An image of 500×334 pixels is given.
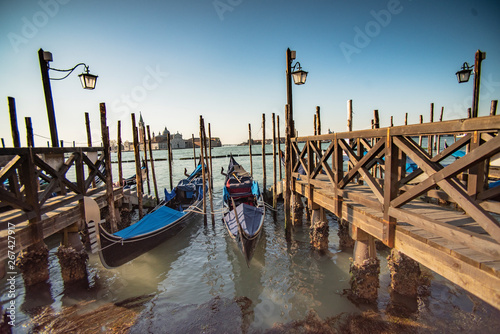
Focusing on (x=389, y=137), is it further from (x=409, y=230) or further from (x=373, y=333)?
(x=373, y=333)

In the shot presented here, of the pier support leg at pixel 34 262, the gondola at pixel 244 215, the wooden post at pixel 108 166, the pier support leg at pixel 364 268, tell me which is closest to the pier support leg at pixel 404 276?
the pier support leg at pixel 364 268

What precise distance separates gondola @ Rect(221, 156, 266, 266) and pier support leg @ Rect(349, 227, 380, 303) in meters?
2.40

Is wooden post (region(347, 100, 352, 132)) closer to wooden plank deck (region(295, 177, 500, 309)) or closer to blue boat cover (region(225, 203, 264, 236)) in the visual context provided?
blue boat cover (region(225, 203, 264, 236))

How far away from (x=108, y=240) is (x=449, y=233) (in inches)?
231

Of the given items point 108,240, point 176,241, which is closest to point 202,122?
point 176,241

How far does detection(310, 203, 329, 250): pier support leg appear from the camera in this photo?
616cm

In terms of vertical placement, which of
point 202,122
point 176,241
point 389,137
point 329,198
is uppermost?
point 202,122

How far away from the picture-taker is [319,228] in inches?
251

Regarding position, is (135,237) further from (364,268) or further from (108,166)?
(364,268)

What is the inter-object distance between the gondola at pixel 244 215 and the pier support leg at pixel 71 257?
363 centimetres

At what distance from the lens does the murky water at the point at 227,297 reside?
418cm

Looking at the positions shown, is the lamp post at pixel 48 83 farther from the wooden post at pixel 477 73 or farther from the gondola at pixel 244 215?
the wooden post at pixel 477 73

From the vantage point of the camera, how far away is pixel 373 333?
3.76 metres

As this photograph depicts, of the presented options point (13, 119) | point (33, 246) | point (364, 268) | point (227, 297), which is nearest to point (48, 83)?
point (33, 246)
